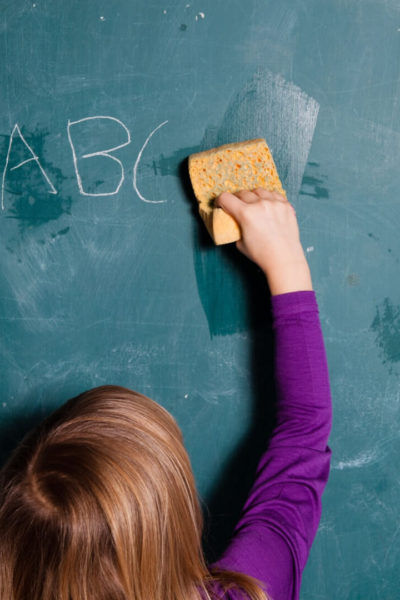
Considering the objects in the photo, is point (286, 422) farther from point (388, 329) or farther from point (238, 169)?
point (238, 169)

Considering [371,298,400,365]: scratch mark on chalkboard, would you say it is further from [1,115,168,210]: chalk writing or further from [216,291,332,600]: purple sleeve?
[1,115,168,210]: chalk writing

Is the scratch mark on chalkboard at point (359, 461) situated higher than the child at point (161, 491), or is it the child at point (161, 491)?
the child at point (161, 491)

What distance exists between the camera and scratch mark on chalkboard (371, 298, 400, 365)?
34.2 inches

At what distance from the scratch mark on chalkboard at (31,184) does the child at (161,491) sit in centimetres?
27

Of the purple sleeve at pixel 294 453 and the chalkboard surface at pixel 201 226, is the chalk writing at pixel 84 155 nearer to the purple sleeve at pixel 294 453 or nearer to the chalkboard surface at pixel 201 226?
the chalkboard surface at pixel 201 226

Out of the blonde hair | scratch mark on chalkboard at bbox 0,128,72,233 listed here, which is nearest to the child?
the blonde hair

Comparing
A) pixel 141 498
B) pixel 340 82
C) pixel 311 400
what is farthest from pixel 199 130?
pixel 141 498

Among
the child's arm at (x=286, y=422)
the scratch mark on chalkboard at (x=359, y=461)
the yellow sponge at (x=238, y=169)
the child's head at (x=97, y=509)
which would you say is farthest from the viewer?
the scratch mark on chalkboard at (x=359, y=461)

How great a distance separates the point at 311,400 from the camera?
0.73m

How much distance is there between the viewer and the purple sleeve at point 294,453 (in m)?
0.69

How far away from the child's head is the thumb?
29 cm

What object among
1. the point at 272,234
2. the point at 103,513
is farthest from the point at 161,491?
the point at 272,234

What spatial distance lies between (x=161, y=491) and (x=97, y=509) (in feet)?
0.25

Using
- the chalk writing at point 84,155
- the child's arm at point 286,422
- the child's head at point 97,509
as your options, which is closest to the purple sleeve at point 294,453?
the child's arm at point 286,422
